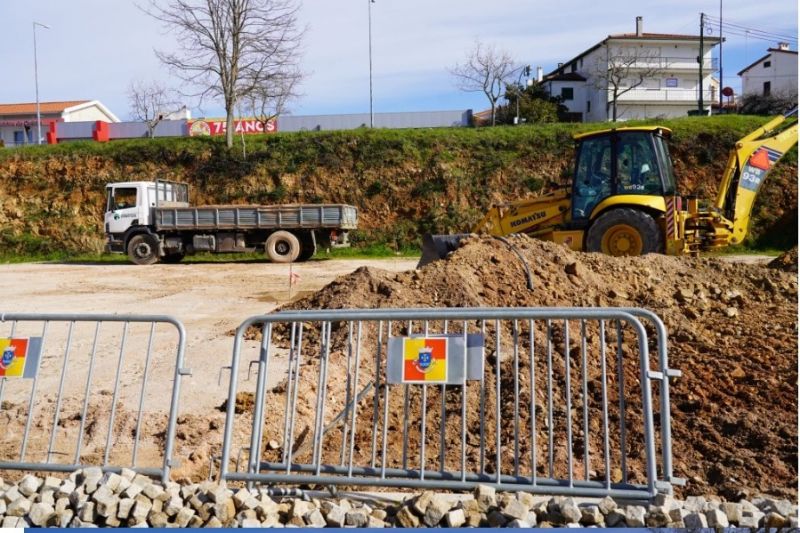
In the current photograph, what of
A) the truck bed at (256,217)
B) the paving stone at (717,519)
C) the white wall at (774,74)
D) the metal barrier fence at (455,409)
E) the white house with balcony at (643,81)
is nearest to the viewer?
the paving stone at (717,519)

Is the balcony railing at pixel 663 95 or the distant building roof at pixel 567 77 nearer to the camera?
the balcony railing at pixel 663 95

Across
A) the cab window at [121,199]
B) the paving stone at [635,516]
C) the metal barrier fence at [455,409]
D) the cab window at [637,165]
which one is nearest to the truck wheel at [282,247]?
the cab window at [121,199]

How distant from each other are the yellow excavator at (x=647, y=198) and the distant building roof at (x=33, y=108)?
65055 millimetres

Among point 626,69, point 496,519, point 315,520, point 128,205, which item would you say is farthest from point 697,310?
point 626,69

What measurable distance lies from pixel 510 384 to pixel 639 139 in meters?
8.83

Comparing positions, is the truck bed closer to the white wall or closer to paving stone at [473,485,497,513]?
paving stone at [473,485,497,513]

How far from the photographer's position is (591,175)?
1571cm

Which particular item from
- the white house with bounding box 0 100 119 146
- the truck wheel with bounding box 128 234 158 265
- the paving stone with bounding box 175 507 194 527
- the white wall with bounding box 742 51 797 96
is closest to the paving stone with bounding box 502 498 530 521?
the paving stone with bounding box 175 507 194 527

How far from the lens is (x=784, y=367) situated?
7906 mm

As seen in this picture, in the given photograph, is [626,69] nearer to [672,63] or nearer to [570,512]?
[672,63]

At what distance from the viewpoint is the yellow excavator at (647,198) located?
49.8 ft

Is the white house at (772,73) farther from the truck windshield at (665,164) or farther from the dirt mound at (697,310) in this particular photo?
the dirt mound at (697,310)

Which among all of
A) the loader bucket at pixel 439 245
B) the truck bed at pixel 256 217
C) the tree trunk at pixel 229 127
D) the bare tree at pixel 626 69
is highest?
the bare tree at pixel 626 69

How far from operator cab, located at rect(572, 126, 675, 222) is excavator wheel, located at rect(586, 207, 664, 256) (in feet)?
1.28
